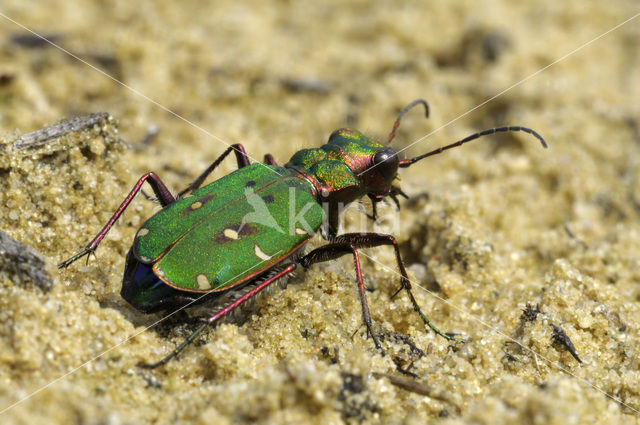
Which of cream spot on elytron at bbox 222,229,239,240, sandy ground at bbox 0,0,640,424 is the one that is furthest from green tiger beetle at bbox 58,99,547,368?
sandy ground at bbox 0,0,640,424

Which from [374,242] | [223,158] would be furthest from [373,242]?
[223,158]

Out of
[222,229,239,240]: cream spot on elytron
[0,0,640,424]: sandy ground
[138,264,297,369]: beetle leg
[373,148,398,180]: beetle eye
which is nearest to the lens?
[0,0,640,424]: sandy ground

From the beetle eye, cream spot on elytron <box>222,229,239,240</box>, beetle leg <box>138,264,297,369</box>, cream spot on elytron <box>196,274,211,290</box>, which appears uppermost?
the beetle eye

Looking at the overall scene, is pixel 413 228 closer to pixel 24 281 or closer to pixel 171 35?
pixel 24 281

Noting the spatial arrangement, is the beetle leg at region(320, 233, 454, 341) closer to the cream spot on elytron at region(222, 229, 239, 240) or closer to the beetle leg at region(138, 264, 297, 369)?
the beetle leg at region(138, 264, 297, 369)

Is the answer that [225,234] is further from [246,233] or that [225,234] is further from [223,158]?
[223,158]

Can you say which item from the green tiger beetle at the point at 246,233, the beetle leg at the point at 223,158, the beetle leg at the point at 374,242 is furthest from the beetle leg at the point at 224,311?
the beetle leg at the point at 223,158
